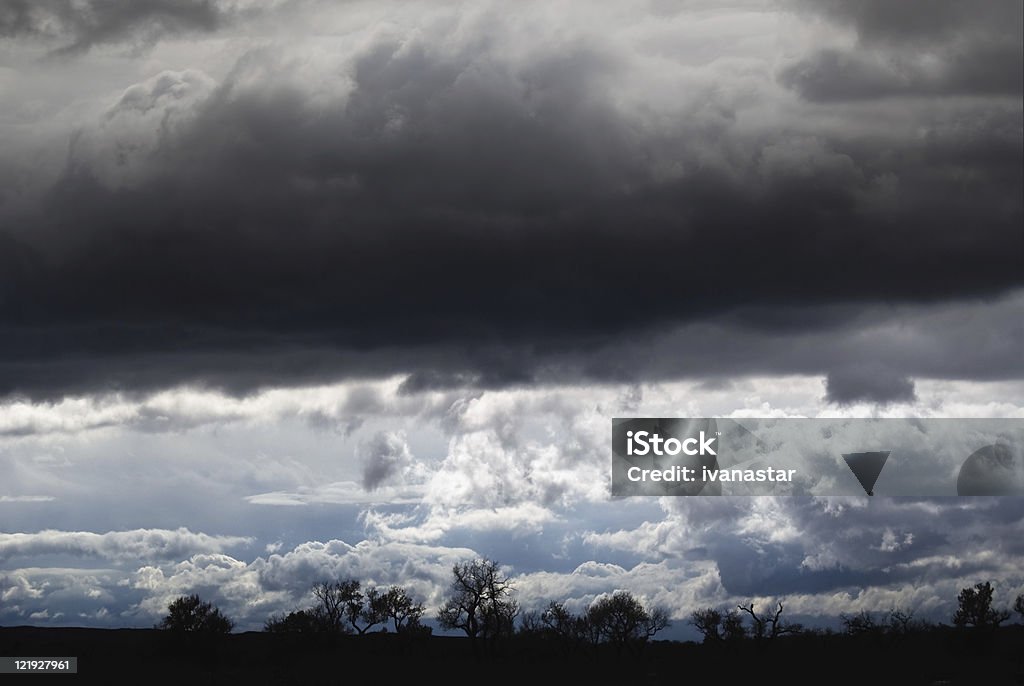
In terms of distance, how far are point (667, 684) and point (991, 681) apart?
4708 centimetres

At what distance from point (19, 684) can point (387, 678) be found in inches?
2215

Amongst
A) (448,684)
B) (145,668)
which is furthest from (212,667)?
(448,684)

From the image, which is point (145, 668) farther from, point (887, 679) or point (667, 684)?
point (887, 679)

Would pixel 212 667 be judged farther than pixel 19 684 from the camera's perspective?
Yes

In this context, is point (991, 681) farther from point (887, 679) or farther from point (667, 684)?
point (667, 684)

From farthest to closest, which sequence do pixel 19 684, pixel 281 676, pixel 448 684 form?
1. pixel 448 684
2. pixel 281 676
3. pixel 19 684

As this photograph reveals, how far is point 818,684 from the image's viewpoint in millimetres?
197250

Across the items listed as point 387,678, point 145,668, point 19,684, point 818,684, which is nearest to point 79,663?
point 145,668

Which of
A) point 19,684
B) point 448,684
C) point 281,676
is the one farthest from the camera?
point 448,684

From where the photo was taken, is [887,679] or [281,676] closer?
[281,676]

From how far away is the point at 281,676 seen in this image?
588 feet

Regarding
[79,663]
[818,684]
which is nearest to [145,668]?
[79,663]

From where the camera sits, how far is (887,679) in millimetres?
199000

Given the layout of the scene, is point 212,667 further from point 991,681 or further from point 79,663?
point 991,681
